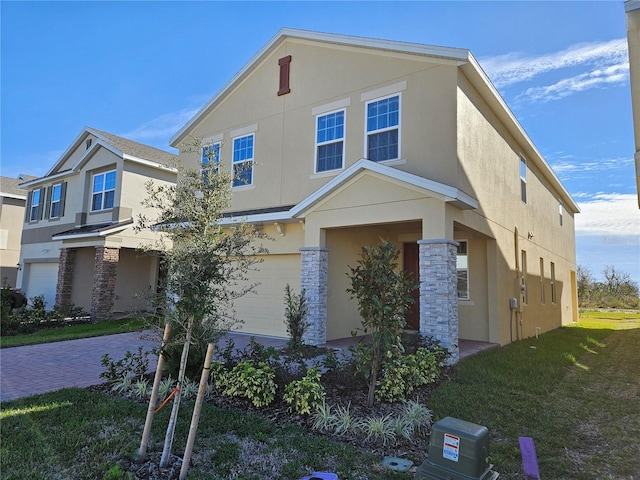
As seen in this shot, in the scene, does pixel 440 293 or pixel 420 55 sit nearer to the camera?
pixel 440 293

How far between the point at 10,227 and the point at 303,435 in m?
27.3

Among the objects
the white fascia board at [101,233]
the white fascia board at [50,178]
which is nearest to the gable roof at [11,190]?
the white fascia board at [50,178]

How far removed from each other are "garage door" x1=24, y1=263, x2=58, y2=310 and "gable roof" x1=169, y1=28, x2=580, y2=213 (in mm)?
10465

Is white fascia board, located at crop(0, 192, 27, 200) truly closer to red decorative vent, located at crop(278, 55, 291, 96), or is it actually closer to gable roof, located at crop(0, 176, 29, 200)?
gable roof, located at crop(0, 176, 29, 200)

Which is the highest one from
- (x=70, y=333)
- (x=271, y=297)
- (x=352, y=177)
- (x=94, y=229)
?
(x=352, y=177)

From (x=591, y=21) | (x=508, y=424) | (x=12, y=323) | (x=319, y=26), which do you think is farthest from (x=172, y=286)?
(x=12, y=323)

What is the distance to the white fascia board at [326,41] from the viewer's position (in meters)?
8.98

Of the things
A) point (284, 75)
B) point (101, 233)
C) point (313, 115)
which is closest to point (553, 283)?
point (313, 115)

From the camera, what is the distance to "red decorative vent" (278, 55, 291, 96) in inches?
478

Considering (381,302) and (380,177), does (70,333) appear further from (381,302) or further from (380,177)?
(381,302)

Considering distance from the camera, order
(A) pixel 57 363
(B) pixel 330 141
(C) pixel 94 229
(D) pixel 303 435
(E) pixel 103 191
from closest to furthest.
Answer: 1. (D) pixel 303 435
2. (A) pixel 57 363
3. (B) pixel 330 141
4. (C) pixel 94 229
5. (E) pixel 103 191

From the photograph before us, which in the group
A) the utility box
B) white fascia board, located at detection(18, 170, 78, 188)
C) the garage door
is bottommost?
the utility box

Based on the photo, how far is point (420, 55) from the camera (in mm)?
9430

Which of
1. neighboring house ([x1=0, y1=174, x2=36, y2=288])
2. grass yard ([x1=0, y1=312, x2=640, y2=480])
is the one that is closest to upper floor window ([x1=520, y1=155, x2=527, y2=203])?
grass yard ([x1=0, y1=312, x2=640, y2=480])
